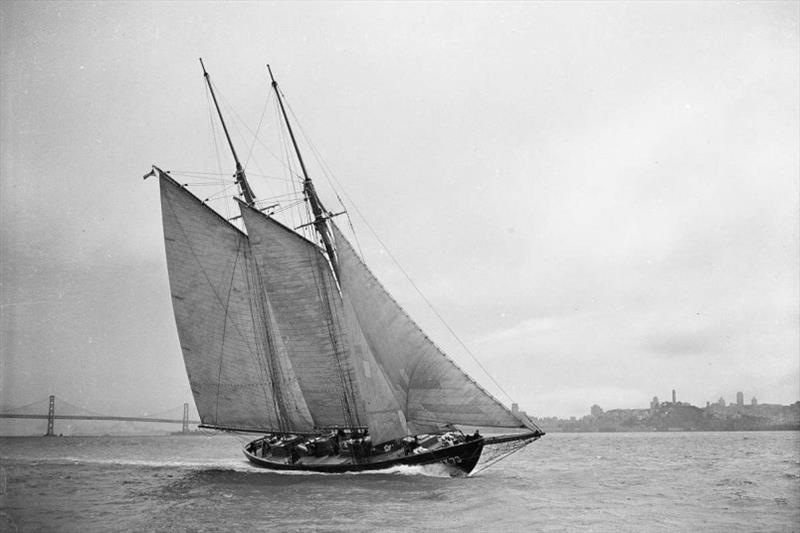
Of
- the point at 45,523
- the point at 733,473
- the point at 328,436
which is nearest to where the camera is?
the point at 45,523

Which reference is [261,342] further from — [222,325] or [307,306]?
[307,306]

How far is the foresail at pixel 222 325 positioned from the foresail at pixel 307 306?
4.03 m

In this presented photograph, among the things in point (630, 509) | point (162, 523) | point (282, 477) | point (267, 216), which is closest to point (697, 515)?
point (630, 509)

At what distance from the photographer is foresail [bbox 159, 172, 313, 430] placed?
41531mm

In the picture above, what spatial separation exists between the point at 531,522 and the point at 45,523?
15.7m

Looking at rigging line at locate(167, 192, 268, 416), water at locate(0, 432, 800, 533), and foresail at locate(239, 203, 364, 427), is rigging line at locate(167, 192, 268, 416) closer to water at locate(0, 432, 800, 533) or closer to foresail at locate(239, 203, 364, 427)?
foresail at locate(239, 203, 364, 427)

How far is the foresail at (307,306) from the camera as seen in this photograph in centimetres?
3912

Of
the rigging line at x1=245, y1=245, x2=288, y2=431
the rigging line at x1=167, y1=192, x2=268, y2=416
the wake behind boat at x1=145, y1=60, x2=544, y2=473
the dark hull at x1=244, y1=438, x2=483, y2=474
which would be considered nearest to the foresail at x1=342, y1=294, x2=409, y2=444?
the wake behind boat at x1=145, y1=60, x2=544, y2=473

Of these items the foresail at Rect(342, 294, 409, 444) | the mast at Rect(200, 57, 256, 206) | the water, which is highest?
the mast at Rect(200, 57, 256, 206)

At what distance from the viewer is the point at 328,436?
4141 cm

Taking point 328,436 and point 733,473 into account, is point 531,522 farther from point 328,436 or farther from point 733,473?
point 733,473

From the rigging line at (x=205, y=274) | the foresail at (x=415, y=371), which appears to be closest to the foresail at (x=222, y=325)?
the rigging line at (x=205, y=274)

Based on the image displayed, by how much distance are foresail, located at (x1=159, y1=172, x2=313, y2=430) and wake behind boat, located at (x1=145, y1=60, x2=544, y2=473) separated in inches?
2.5

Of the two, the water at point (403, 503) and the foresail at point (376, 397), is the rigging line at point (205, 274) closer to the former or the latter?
the water at point (403, 503)
